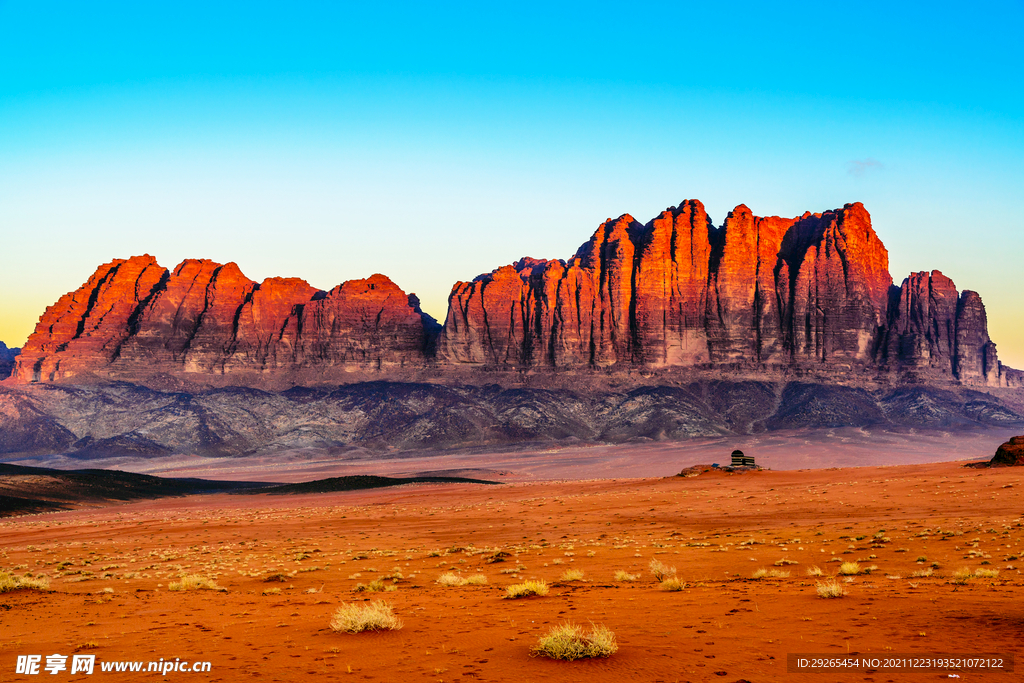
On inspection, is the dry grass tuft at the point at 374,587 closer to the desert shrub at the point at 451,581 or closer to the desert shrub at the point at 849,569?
the desert shrub at the point at 451,581

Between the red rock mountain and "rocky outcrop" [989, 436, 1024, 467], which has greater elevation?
the red rock mountain

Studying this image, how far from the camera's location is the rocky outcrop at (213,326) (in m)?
174

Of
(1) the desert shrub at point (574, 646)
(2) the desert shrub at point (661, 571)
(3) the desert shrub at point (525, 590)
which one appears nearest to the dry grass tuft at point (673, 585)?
(2) the desert shrub at point (661, 571)

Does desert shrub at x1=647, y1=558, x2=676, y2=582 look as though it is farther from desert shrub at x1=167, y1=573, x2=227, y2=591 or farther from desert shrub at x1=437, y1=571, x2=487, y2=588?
desert shrub at x1=167, y1=573, x2=227, y2=591

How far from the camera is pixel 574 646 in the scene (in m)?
10.3

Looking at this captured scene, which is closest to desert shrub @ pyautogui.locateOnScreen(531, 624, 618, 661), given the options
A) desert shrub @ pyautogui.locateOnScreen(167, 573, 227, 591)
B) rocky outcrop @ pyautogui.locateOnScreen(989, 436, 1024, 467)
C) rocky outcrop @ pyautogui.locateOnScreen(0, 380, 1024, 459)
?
desert shrub @ pyautogui.locateOnScreen(167, 573, 227, 591)

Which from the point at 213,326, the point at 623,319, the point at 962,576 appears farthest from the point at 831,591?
the point at 213,326

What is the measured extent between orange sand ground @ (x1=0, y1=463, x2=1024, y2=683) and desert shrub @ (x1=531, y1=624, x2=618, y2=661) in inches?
5.4

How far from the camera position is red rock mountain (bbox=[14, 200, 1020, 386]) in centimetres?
17200

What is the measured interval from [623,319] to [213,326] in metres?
90.8

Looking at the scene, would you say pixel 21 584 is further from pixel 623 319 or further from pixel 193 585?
pixel 623 319

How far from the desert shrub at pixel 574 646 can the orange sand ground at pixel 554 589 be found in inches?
5.4

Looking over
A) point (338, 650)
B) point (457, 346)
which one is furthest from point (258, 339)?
point (338, 650)

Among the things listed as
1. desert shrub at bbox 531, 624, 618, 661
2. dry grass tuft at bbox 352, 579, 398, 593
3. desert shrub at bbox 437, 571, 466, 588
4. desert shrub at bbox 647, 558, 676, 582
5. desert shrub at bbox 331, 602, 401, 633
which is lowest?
dry grass tuft at bbox 352, 579, 398, 593
